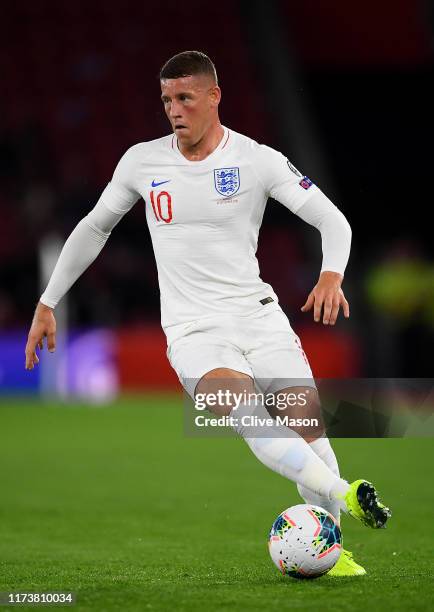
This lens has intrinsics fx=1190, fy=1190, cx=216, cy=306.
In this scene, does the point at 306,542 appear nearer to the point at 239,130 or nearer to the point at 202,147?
the point at 202,147

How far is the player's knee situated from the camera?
4.45 meters

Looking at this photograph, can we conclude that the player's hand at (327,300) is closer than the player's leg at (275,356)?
Yes

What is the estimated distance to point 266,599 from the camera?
164 inches

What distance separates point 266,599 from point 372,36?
17.4 m

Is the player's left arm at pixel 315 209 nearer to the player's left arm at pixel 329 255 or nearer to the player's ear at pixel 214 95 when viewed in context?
the player's left arm at pixel 329 255

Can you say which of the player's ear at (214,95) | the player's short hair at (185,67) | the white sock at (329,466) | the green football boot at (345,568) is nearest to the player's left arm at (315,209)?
the player's ear at (214,95)

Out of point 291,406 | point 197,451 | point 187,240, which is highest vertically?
point 187,240

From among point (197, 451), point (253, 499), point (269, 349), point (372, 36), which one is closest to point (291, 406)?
point (269, 349)

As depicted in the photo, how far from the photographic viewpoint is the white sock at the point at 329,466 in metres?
4.75

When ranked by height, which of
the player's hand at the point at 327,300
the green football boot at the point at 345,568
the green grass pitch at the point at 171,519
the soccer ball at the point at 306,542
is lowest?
the green grass pitch at the point at 171,519

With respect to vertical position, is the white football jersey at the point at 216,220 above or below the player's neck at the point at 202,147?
below

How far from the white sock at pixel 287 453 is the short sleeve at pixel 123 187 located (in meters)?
1.07

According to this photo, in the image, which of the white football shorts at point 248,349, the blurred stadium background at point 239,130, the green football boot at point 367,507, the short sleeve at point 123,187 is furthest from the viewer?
the blurred stadium background at point 239,130

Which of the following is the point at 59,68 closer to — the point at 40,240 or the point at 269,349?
the point at 40,240
